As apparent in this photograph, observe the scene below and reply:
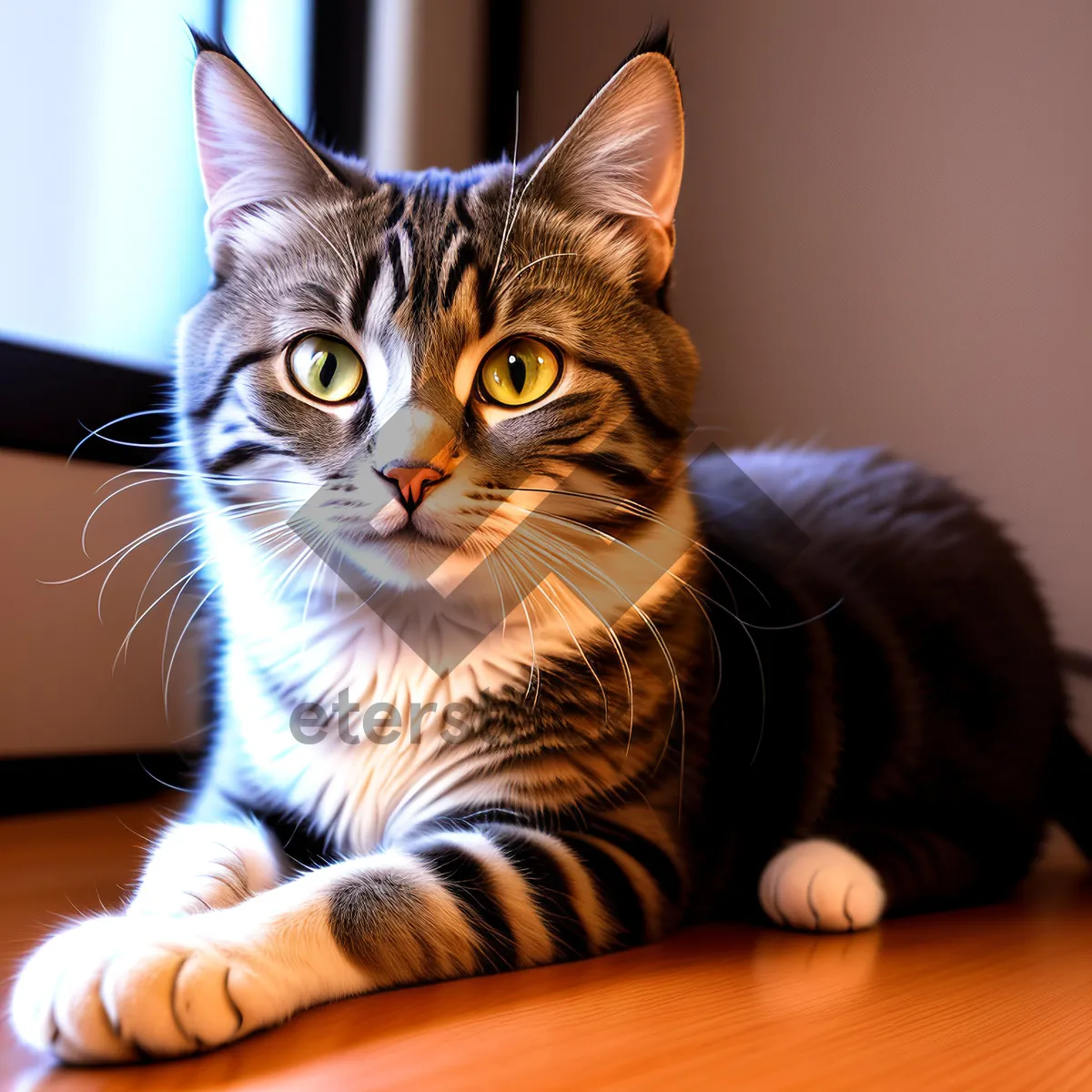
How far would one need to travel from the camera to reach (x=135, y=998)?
0.64 metres

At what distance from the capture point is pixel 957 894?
1.23 metres

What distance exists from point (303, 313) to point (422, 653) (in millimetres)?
349

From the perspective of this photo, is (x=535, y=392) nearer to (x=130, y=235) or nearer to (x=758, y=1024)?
(x=758, y=1024)

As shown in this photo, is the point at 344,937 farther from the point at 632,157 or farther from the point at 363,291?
the point at 632,157

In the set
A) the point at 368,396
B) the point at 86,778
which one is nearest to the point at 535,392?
the point at 368,396

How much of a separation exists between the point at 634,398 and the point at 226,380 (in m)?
0.41

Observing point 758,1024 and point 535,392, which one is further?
point 535,392

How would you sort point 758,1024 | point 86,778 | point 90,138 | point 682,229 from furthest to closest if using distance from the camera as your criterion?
1. point 682,229
2. point 90,138
3. point 86,778
4. point 758,1024

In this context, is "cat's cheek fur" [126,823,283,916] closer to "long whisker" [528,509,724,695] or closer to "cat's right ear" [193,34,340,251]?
"long whisker" [528,509,724,695]

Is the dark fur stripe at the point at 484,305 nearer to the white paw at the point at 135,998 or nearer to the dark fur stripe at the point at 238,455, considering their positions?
the dark fur stripe at the point at 238,455

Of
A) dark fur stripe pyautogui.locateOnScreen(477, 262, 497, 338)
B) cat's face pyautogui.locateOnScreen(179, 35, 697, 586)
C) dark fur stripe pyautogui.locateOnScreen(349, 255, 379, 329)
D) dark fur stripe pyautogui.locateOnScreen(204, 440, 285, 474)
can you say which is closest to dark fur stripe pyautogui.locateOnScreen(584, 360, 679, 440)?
cat's face pyautogui.locateOnScreen(179, 35, 697, 586)

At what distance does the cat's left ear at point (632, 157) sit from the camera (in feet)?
3.42

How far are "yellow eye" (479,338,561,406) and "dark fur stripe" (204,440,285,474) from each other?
0.69 feet

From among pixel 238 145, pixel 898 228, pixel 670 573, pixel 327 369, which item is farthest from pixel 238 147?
pixel 898 228
